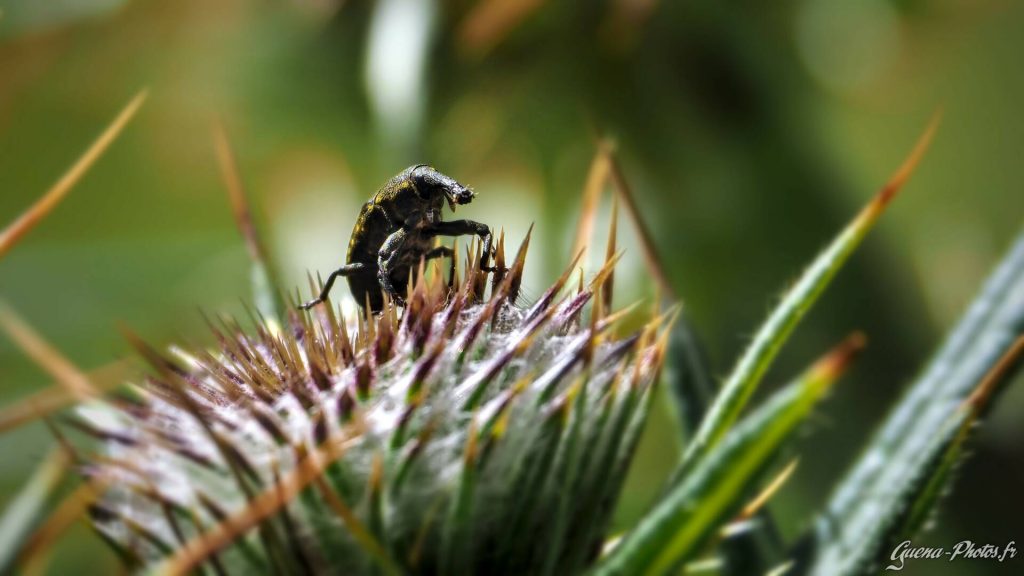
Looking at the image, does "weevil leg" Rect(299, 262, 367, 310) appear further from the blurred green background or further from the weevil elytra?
the blurred green background

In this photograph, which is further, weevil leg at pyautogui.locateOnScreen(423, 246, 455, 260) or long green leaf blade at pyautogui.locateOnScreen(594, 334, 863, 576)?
weevil leg at pyautogui.locateOnScreen(423, 246, 455, 260)

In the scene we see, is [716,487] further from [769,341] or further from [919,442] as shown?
[919,442]

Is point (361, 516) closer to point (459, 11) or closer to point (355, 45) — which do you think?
point (459, 11)

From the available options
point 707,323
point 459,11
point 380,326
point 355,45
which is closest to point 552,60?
point 459,11

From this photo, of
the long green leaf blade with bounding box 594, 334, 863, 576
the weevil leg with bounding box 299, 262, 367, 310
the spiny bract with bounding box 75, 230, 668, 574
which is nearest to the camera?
the long green leaf blade with bounding box 594, 334, 863, 576

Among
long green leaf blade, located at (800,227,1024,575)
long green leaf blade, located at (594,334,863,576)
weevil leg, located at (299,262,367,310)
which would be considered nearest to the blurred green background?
long green leaf blade, located at (800,227,1024,575)

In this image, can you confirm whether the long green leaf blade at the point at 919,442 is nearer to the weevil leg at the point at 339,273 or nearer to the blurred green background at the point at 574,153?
the weevil leg at the point at 339,273

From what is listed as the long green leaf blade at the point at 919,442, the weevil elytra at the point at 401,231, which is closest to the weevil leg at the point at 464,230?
the weevil elytra at the point at 401,231
